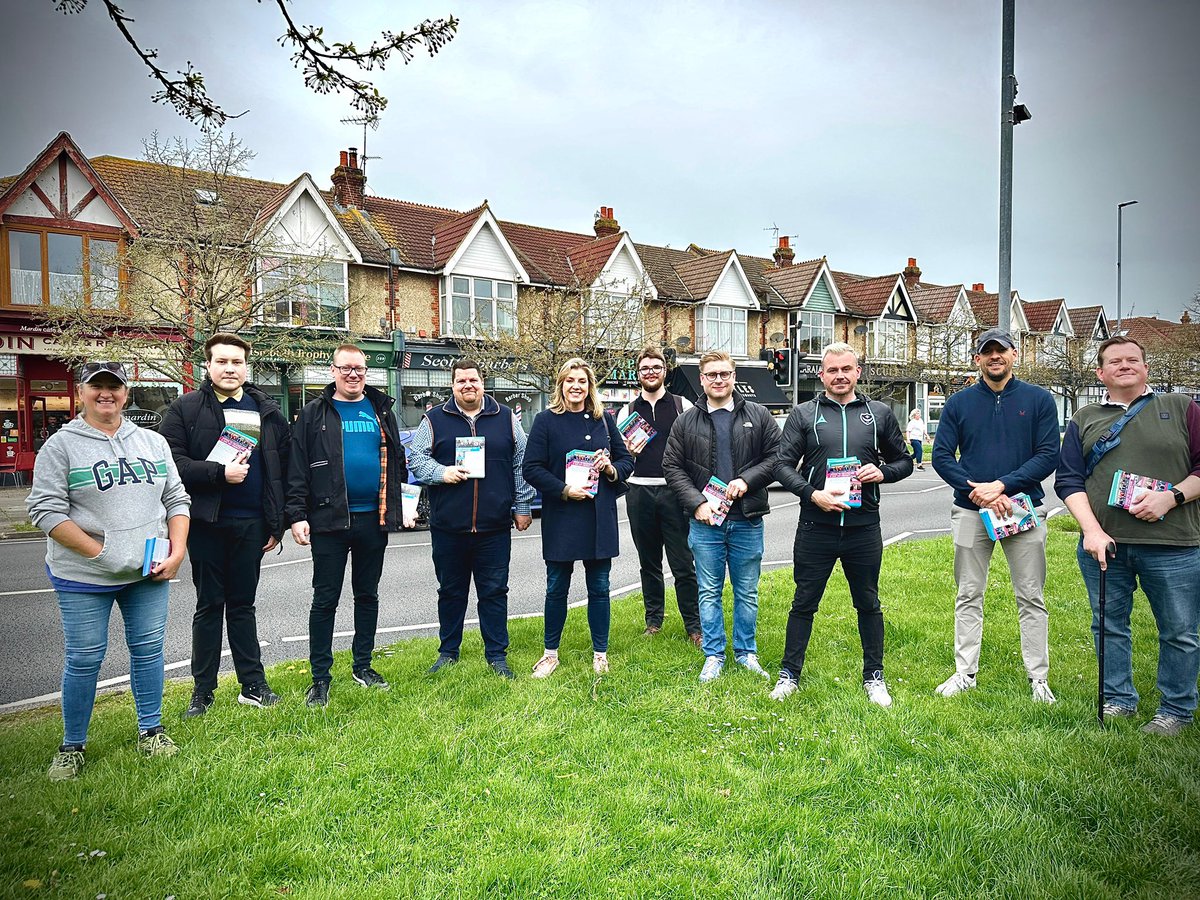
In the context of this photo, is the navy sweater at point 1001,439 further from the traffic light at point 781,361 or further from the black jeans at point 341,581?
the traffic light at point 781,361

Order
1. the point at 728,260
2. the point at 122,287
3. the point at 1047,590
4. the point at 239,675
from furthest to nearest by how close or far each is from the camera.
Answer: the point at 728,260, the point at 122,287, the point at 1047,590, the point at 239,675

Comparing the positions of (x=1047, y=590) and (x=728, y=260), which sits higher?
(x=728, y=260)

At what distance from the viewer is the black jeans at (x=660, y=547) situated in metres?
6.29

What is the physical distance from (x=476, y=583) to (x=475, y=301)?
22.2m

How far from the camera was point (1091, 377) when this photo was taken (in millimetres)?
41344

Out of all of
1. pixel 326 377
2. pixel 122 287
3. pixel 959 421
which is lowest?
pixel 959 421

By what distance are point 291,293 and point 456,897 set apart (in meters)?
14.4

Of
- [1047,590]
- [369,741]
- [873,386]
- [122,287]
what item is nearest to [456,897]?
[369,741]

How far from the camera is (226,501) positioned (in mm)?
4734

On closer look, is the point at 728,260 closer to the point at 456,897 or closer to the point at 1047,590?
the point at 1047,590

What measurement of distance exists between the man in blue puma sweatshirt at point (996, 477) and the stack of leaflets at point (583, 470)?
94.5 inches

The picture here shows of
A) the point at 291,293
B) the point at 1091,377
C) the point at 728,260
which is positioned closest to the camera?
the point at 291,293

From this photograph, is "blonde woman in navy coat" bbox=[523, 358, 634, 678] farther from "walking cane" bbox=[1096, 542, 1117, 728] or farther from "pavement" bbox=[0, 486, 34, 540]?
"pavement" bbox=[0, 486, 34, 540]

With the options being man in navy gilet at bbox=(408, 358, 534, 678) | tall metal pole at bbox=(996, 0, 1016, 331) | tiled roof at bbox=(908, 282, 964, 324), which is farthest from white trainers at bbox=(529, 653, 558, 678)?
tiled roof at bbox=(908, 282, 964, 324)
